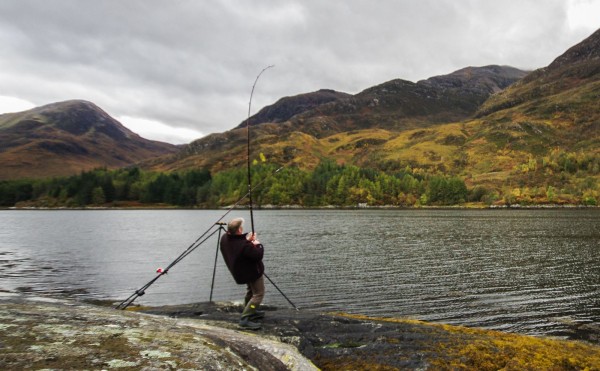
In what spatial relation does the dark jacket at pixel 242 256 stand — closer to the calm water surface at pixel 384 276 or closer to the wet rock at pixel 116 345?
the wet rock at pixel 116 345

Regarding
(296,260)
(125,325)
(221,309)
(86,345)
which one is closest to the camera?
(86,345)

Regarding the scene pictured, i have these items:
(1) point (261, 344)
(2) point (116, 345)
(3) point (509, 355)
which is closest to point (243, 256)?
(1) point (261, 344)

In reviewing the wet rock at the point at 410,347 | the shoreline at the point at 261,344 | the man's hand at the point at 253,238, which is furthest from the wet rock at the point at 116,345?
the man's hand at the point at 253,238

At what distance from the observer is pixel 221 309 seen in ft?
53.6

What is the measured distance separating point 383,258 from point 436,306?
64.0ft

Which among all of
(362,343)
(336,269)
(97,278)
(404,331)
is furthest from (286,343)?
(97,278)

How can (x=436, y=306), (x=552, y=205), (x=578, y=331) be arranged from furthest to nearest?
(x=552, y=205) → (x=436, y=306) → (x=578, y=331)

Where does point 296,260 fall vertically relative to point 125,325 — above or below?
below

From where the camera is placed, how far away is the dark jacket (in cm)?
1161

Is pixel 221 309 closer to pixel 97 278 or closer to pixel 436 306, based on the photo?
pixel 436 306

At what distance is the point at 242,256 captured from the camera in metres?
11.7

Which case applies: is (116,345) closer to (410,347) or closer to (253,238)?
(253,238)

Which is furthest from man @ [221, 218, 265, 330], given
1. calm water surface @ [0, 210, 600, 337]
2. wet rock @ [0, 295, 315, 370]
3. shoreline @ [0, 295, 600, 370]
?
calm water surface @ [0, 210, 600, 337]

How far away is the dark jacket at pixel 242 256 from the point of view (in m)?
11.6
